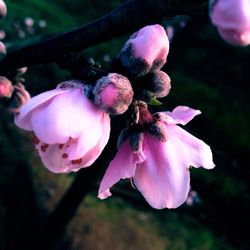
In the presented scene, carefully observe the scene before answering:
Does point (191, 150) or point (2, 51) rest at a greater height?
point (2, 51)

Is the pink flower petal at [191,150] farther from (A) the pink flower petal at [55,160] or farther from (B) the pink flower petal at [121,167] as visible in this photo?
(A) the pink flower petal at [55,160]

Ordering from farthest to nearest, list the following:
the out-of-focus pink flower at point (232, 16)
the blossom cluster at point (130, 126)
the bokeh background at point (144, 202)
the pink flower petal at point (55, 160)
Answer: the bokeh background at point (144, 202)
the pink flower petal at point (55, 160)
the blossom cluster at point (130, 126)
the out-of-focus pink flower at point (232, 16)

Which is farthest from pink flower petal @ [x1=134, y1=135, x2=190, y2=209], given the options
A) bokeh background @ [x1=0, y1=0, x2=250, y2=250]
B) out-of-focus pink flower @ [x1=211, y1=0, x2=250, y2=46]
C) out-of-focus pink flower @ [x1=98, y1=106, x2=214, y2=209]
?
bokeh background @ [x1=0, y1=0, x2=250, y2=250]

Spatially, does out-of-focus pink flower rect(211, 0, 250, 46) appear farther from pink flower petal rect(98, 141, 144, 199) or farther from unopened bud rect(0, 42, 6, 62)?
unopened bud rect(0, 42, 6, 62)

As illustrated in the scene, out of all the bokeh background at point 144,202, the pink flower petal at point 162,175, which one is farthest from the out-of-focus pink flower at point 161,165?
the bokeh background at point 144,202

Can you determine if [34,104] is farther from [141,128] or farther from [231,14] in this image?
[231,14]

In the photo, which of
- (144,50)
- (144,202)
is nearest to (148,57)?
(144,50)

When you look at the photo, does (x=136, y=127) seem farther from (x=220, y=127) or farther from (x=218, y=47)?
(x=218, y=47)
